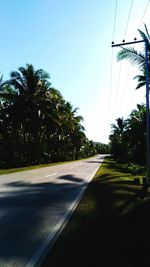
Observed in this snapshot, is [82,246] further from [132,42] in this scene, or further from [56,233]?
[132,42]

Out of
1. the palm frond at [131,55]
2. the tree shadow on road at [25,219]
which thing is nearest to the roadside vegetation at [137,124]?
the palm frond at [131,55]

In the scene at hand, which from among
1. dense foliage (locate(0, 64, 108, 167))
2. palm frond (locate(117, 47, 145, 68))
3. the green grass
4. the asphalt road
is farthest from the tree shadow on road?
dense foliage (locate(0, 64, 108, 167))

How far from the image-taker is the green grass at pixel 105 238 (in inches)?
173

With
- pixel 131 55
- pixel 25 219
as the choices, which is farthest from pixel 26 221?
pixel 131 55

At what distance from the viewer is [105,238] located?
5594mm

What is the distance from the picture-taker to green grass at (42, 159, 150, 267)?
439 centimetres

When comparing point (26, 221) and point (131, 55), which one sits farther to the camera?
point (131, 55)

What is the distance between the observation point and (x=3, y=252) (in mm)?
4648

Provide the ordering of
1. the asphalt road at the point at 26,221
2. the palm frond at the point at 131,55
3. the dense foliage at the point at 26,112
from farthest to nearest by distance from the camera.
Result: 1. the dense foliage at the point at 26,112
2. the palm frond at the point at 131,55
3. the asphalt road at the point at 26,221

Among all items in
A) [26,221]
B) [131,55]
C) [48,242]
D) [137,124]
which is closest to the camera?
[48,242]

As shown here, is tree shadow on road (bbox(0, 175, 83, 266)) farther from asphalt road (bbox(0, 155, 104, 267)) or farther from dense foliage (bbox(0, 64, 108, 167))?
dense foliage (bbox(0, 64, 108, 167))

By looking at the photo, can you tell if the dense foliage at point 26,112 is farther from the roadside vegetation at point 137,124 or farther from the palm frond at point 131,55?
the palm frond at point 131,55

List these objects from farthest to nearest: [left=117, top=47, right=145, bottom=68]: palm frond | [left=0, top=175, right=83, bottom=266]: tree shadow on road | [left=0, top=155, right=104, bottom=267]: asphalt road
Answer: [left=117, top=47, right=145, bottom=68]: palm frond, [left=0, top=175, right=83, bottom=266]: tree shadow on road, [left=0, top=155, right=104, bottom=267]: asphalt road

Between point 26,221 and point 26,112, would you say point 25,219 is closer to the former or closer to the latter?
point 26,221
